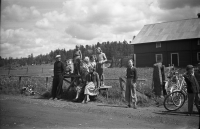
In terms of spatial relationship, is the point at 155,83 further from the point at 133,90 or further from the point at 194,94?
the point at 194,94

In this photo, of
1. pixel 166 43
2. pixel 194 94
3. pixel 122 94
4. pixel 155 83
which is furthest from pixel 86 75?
pixel 166 43

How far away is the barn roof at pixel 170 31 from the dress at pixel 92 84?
2470cm

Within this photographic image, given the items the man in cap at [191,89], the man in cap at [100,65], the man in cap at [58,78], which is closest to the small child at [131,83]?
the man in cap at [191,89]

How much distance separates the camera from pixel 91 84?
939 cm

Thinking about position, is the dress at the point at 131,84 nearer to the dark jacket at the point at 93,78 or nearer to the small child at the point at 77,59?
the dark jacket at the point at 93,78

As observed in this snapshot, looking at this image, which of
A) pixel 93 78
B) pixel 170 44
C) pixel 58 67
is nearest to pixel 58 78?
pixel 58 67

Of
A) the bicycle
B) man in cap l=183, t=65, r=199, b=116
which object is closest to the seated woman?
the bicycle

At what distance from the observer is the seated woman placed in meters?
9.13

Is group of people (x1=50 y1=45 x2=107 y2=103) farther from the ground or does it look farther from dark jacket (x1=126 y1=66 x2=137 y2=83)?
the ground

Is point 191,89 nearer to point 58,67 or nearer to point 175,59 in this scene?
point 58,67

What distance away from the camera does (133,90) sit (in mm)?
8023

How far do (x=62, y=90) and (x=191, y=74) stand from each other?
686 centimetres

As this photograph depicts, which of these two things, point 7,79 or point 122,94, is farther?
point 7,79

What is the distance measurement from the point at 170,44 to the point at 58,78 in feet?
83.4
